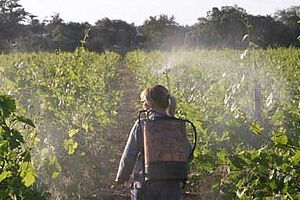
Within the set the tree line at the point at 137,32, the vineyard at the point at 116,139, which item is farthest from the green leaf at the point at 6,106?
the tree line at the point at 137,32

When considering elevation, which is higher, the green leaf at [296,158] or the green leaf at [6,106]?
the green leaf at [6,106]

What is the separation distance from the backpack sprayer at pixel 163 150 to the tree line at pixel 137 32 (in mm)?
20028

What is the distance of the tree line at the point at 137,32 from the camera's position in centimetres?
2931

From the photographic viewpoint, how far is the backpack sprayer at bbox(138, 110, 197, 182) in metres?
4.20

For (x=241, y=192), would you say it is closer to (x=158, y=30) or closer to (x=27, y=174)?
(x=27, y=174)

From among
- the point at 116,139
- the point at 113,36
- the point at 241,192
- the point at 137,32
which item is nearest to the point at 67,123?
the point at 116,139

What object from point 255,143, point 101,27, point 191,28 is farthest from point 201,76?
point 101,27

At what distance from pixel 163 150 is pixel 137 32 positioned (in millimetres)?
57338

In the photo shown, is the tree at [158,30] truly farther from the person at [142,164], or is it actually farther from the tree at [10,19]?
the person at [142,164]

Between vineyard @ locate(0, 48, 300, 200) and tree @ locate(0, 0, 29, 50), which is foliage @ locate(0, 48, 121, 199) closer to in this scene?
vineyard @ locate(0, 48, 300, 200)

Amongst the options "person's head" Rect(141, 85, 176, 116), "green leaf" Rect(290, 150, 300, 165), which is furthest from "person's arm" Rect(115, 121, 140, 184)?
"green leaf" Rect(290, 150, 300, 165)

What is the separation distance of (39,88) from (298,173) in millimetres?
6361

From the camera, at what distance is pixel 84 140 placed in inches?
346

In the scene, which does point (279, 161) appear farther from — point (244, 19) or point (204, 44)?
point (204, 44)
